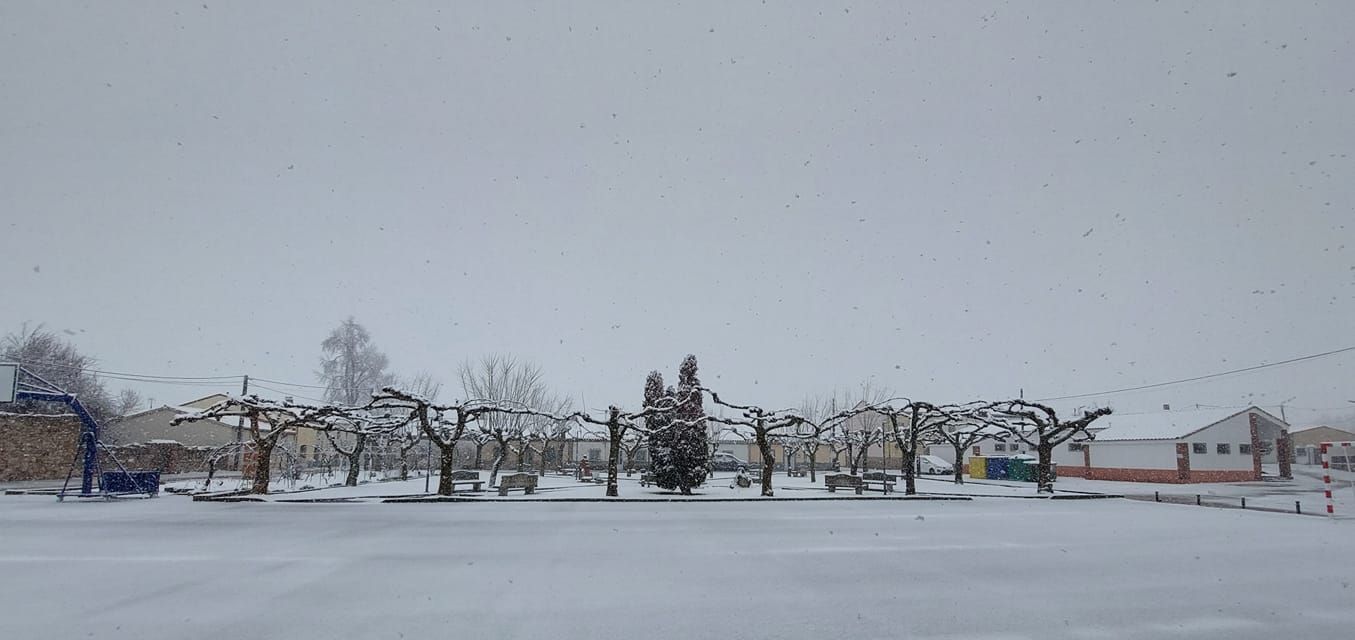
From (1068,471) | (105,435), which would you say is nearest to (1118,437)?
(1068,471)

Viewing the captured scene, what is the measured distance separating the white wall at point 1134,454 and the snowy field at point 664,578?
1164 inches

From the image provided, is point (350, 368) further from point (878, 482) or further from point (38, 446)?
point (878, 482)

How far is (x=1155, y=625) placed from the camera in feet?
27.8

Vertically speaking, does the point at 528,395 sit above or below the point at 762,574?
above

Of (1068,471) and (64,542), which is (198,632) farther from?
(1068,471)

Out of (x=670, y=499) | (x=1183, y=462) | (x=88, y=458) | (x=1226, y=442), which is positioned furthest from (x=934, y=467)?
(x=88, y=458)

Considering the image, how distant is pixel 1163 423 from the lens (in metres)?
49.2

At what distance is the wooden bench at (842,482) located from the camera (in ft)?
107

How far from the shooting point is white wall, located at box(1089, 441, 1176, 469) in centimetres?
4547

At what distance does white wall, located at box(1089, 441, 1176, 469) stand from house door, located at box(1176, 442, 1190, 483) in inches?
8.8

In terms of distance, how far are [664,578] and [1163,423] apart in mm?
50667

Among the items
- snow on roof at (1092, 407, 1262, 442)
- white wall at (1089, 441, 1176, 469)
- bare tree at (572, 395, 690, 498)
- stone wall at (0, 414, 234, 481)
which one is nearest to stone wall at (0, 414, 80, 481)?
stone wall at (0, 414, 234, 481)

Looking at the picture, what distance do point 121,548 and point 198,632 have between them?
8138 mm

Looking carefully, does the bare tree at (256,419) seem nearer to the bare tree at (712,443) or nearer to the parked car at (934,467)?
the bare tree at (712,443)
